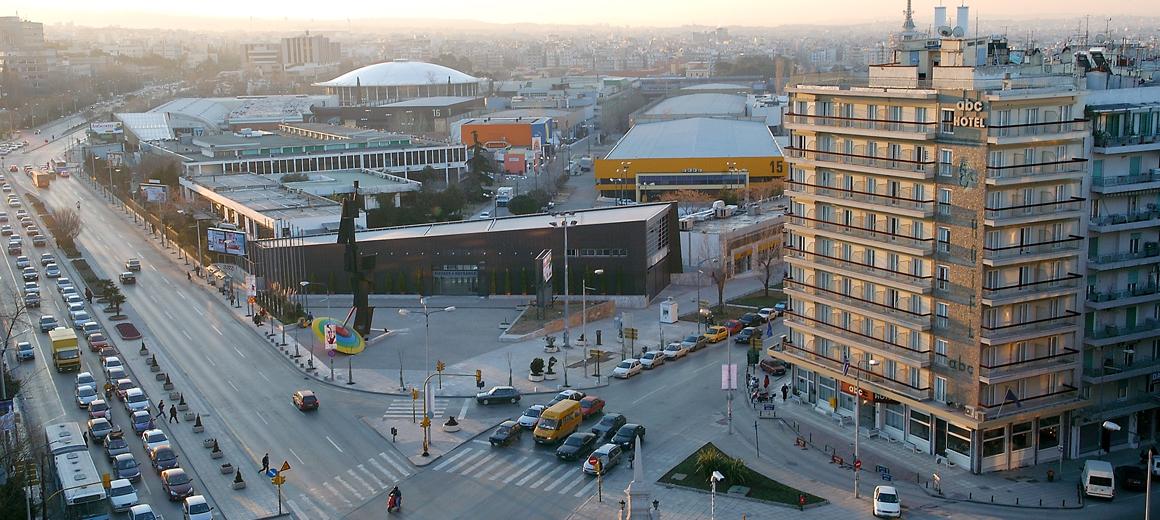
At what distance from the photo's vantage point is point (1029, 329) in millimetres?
30578

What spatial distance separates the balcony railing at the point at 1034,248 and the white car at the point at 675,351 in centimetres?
1539

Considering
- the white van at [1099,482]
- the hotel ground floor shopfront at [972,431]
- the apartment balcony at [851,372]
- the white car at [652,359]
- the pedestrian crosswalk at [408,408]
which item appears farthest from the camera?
the white car at [652,359]

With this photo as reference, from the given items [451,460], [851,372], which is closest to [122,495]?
[451,460]

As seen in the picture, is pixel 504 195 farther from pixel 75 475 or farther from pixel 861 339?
pixel 75 475

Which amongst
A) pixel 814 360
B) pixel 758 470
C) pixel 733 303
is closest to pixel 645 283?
pixel 733 303

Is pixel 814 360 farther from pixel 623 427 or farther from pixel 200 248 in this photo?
pixel 200 248

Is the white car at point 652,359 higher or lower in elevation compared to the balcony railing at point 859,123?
lower

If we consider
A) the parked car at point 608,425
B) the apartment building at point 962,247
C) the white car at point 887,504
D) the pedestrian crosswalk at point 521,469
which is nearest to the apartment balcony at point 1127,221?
the apartment building at point 962,247

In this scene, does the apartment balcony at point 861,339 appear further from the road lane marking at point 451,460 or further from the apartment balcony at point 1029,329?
the road lane marking at point 451,460

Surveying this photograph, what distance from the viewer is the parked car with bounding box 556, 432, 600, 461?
32.7 m

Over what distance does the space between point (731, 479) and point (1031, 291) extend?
8935mm

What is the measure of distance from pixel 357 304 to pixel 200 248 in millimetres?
19937

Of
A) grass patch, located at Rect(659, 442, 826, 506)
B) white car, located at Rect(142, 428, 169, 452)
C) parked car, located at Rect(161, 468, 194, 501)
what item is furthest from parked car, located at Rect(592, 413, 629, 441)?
white car, located at Rect(142, 428, 169, 452)

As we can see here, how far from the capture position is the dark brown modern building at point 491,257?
52062mm
